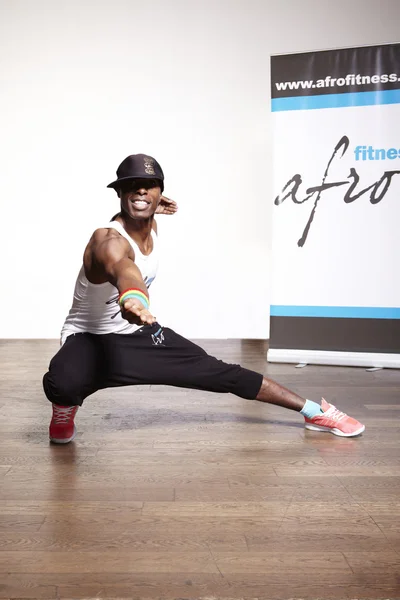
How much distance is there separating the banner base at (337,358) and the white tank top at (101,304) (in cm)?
174

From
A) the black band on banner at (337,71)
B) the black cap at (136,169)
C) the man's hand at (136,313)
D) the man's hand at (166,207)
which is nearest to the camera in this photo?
the man's hand at (136,313)

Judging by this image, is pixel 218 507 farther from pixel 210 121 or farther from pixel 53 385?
pixel 210 121

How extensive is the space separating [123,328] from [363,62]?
237 centimetres

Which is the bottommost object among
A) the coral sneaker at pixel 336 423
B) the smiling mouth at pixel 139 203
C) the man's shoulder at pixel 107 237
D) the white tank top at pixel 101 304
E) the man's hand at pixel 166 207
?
the coral sneaker at pixel 336 423

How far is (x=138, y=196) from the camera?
2.43 meters

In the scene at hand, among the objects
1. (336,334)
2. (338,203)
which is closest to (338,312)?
(336,334)

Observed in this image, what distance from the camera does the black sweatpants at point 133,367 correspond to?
2426mm

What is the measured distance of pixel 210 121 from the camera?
5.27 meters

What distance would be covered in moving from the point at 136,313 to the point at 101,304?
791mm

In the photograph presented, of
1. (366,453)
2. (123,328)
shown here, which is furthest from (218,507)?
(123,328)

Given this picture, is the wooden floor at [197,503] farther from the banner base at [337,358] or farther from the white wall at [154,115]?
the white wall at [154,115]

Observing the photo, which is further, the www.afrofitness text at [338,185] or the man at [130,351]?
the www.afrofitness text at [338,185]

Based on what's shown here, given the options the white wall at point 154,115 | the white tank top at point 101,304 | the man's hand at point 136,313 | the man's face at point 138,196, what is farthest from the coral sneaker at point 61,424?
the white wall at point 154,115

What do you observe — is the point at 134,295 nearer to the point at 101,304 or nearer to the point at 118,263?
the point at 118,263
